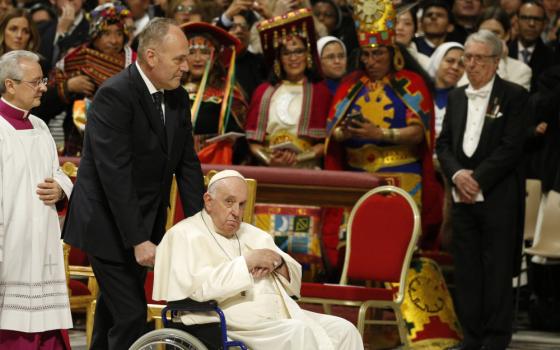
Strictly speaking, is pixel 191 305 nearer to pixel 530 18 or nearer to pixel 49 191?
pixel 49 191

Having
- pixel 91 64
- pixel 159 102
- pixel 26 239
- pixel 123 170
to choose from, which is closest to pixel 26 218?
pixel 26 239

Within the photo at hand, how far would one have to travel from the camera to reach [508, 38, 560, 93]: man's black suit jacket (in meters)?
9.34

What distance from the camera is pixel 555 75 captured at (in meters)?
8.73

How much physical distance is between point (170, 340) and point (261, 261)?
539mm

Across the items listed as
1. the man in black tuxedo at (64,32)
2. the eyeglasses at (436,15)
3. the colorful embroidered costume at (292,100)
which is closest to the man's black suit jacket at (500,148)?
the colorful embroidered costume at (292,100)

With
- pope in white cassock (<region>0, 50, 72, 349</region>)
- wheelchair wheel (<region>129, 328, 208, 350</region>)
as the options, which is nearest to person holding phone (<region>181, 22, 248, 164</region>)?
pope in white cassock (<region>0, 50, 72, 349</region>)

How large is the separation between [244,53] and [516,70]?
7.06ft

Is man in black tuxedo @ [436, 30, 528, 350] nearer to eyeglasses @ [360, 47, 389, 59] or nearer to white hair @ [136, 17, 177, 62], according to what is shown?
eyeglasses @ [360, 47, 389, 59]

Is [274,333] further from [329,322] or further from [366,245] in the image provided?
[366,245]

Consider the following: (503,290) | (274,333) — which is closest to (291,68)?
(503,290)

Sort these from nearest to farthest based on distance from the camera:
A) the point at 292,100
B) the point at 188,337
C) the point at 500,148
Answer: the point at 188,337 → the point at 500,148 → the point at 292,100

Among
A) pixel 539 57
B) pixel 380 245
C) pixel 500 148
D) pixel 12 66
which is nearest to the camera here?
pixel 12 66

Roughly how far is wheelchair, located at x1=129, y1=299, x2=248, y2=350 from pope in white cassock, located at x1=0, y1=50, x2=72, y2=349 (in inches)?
29.1

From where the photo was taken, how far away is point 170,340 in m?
5.14
